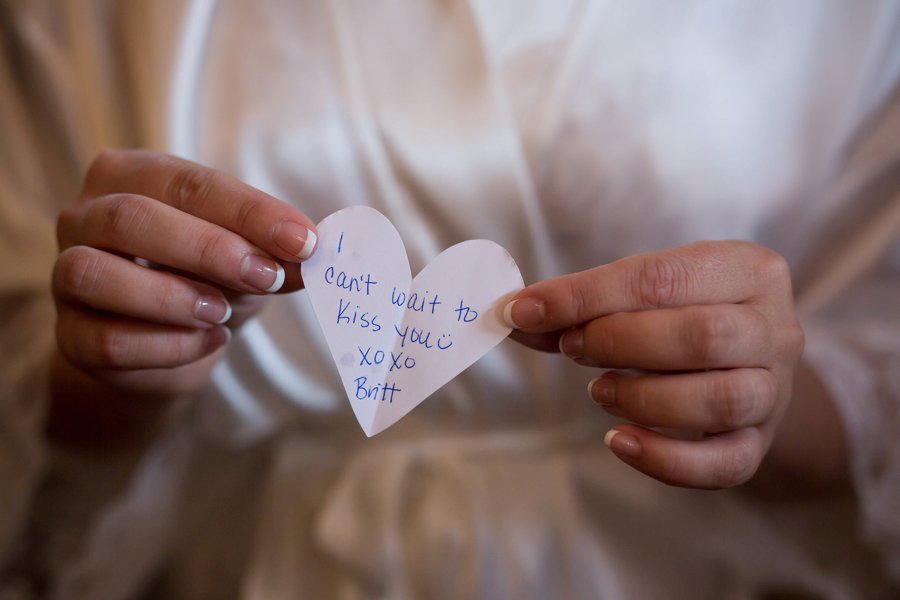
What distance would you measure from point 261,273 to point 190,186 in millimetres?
95

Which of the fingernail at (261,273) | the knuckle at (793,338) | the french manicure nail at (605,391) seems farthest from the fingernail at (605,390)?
the fingernail at (261,273)

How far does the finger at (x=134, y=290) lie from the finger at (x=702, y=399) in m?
0.30

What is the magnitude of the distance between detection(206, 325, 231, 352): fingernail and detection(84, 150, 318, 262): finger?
9cm

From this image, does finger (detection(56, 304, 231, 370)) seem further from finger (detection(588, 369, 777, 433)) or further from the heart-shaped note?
finger (detection(588, 369, 777, 433))

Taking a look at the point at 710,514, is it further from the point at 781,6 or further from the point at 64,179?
the point at 64,179

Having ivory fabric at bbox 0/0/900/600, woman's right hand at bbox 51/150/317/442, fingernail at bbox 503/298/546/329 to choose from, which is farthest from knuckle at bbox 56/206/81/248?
fingernail at bbox 503/298/546/329

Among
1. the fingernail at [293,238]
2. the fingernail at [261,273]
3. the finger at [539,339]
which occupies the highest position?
the fingernail at [293,238]

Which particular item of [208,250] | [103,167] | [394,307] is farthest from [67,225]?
[394,307]

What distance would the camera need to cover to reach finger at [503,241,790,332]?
1.33ft

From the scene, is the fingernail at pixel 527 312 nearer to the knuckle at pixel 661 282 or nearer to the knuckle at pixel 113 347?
the knuckle at pixel 661 282

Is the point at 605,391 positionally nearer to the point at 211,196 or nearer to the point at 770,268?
the point at 770,268

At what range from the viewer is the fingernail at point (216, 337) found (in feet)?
1.57

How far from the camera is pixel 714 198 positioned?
0.57 metres

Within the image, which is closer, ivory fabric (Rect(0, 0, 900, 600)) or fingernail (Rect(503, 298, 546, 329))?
fingernail (Rect(503, 298, 546, 329))
